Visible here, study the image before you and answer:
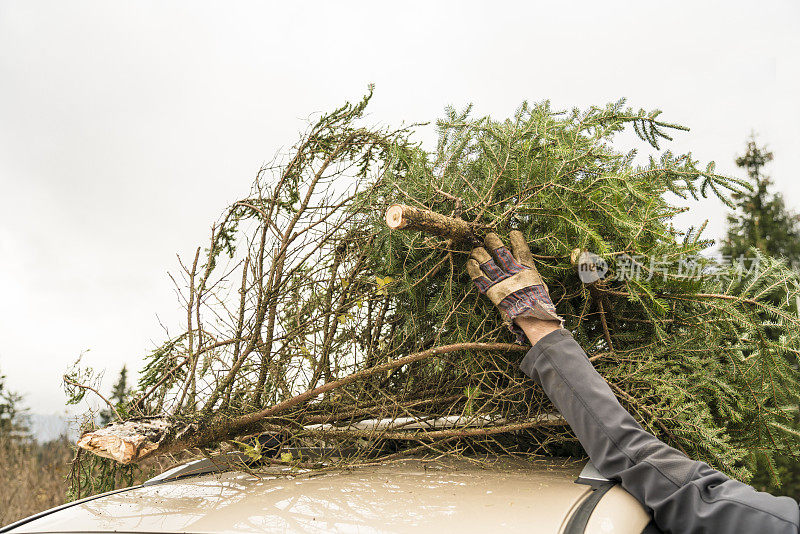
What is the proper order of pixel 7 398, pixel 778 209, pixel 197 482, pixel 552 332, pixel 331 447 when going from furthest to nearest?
pixel 778 209
pixel 7 398
pixel 331 447
pixel 552 332
pixel 197 482

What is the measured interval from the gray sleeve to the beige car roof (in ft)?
0.44

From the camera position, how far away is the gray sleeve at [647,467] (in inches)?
71.7

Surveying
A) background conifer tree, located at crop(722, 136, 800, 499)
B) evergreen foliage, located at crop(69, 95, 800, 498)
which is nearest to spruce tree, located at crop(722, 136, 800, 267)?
background conifer tree, located at crop(722, 136, 800, 499)

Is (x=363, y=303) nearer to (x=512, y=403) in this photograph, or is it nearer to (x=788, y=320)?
(x=512, y=403)

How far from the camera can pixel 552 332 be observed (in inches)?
93.4

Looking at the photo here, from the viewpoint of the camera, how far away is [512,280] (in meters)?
2.37

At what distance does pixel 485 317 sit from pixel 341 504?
4.24 feet

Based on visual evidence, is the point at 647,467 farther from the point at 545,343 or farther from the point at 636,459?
the point at 545,343

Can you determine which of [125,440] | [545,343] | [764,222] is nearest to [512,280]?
[545,343]

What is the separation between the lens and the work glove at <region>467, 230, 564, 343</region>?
2.36 metres

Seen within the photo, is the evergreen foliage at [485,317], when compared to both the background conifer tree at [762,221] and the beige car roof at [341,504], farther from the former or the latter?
the background conifer tree at [762,221]

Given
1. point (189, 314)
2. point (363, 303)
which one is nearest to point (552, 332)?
point (363, 303)

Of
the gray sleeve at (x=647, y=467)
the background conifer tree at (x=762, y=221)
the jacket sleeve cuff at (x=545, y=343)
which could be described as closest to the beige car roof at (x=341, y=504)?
the gray sleeve at (x=647, y=467)

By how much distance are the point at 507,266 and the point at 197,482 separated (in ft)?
5.17
